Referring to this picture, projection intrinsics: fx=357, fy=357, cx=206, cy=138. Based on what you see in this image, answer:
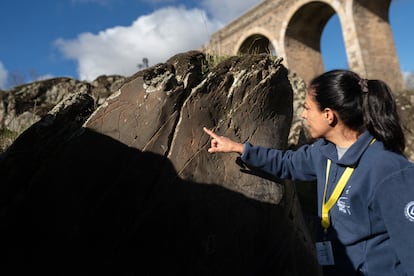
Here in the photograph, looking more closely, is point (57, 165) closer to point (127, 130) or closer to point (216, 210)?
point (127, 130)

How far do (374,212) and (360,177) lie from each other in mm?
143

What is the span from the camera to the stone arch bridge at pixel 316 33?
1127 centimetres

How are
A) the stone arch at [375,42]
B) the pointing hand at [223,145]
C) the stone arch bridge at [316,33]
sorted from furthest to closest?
the stone arch bridge at [316,33]
the stone arch at [375,42]
the pointing hand at [223,145]

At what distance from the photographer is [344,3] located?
37.6 ft

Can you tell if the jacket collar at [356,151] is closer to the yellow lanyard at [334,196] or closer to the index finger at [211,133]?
the yellow lanyard at [334,196]

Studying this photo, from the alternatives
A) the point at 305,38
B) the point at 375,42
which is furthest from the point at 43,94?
the point at 305,38

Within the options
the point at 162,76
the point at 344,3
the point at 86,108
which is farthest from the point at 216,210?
the point at 344,3

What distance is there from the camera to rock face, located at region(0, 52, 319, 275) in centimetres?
175

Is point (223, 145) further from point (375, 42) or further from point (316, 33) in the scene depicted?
point (316, 33)

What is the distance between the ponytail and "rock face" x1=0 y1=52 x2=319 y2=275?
78 centimetres

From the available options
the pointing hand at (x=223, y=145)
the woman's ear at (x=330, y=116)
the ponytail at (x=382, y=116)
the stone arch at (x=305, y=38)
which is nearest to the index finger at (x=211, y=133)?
the pointing hand at (x=223, y=145)

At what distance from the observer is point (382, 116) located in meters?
1.49

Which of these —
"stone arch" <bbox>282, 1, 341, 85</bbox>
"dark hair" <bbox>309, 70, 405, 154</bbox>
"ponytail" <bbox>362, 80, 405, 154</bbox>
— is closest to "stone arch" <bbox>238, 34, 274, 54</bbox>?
"dark hair" <bbox>309, 70, 405, 154</bbox>

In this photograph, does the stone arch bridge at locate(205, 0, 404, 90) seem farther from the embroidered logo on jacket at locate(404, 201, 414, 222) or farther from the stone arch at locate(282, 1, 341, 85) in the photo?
the embroidered logo on jacket at locate(404, 201, 414, 222)
